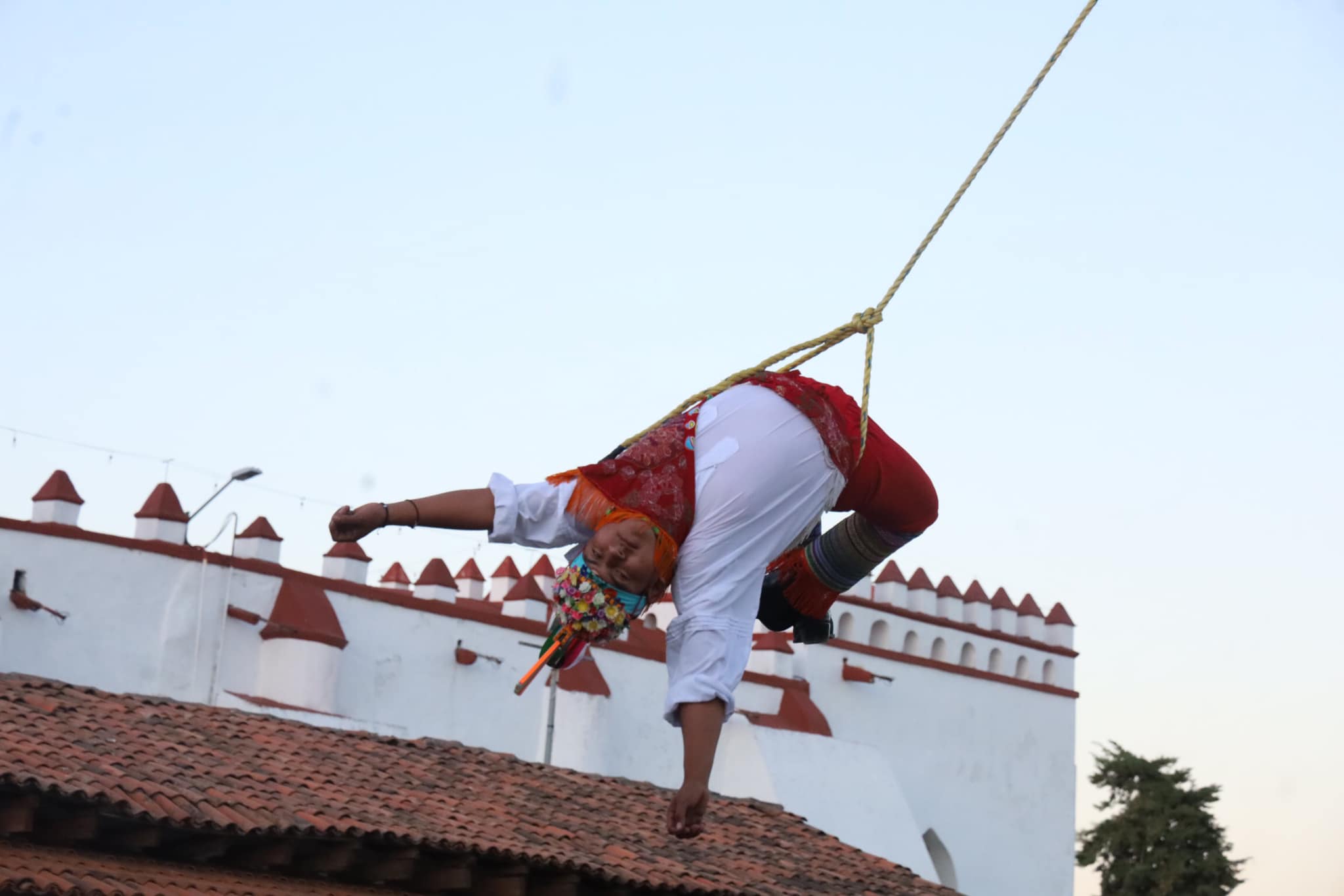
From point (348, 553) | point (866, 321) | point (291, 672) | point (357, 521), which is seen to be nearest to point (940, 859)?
point (348, 553)

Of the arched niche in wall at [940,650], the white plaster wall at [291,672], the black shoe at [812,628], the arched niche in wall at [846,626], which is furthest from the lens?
the arched niche in wall at [940,650]

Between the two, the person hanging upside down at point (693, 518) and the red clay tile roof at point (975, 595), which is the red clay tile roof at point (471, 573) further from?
the person hanging upside down at point (693, 518)

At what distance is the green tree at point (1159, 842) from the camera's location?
2270cm

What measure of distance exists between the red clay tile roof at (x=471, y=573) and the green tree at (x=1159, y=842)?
10484mm

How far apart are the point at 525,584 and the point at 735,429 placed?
38.9 feet

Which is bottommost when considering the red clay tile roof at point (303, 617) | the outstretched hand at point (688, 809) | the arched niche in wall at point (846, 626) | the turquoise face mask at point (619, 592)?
the outstretched hand at point (688, 809)

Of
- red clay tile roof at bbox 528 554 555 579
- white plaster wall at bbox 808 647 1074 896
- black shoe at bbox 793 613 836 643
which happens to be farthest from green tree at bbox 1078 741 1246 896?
black shoe at bbox 793 613 836 643

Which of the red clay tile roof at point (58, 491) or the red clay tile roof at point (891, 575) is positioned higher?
the red clay tile roof at point (891, 575)

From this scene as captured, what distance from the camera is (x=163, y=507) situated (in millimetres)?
13664

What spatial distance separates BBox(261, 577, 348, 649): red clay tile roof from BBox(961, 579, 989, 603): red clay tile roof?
7.64 m

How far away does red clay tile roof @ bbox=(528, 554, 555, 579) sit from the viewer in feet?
53.1

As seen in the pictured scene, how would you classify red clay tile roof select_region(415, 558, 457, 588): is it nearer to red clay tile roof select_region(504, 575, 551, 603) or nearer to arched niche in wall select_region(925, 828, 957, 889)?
red clay tile roof select_region(504, 575, 551, 603)

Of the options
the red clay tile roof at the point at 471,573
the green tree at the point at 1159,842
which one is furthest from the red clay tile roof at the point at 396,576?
the green tree at the point at 1159,842

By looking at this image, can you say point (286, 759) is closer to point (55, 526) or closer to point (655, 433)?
point (55, 526)
